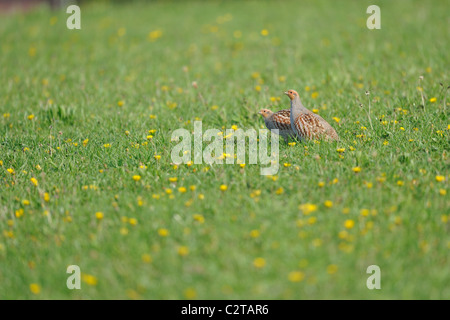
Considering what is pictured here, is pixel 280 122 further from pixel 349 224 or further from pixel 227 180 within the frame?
pixel 349 224

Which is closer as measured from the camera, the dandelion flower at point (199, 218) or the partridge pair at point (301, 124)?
the dandelion flower at point (199, 218)

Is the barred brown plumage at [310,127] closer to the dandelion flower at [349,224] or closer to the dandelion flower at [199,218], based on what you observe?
the dandelion flower at [349,224]

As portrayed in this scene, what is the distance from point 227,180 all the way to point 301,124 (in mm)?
1198

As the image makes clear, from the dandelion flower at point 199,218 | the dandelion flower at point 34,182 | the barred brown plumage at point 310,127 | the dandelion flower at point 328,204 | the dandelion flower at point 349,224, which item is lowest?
the dandelion flower at point 349,224

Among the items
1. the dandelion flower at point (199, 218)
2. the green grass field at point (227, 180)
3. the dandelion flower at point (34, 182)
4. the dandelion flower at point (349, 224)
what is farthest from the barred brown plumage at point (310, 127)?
the dandelion flower at point (34, 182)

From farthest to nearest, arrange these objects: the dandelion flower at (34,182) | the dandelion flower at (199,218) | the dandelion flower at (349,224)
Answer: the dandelion flower at (34,182) → the dandelion flower at (199,218) → the dandelion flower at (349,224)

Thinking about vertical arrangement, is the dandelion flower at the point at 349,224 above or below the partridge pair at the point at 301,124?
below

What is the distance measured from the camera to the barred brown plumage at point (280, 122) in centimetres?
554

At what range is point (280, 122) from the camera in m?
5.59

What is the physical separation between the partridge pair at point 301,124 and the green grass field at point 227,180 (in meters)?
0.14

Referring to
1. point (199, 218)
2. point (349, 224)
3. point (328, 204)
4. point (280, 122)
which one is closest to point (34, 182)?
point (199, 218)

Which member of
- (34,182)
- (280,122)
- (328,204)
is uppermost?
(280,122)

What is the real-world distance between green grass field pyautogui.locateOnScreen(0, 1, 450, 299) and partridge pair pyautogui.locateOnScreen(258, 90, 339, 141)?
0.47ft
